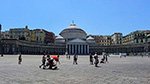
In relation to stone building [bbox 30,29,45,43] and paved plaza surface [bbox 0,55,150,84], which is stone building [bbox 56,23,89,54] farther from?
paved plaza surface [bbox 0,55,150,84]

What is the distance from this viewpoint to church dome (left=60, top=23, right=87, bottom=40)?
185m

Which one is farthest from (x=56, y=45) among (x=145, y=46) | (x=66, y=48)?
(x=145, y=46)

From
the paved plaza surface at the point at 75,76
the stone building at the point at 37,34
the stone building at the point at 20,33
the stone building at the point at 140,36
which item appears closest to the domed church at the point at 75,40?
the stone building at the point at 37,34

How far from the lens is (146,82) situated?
16.0 m

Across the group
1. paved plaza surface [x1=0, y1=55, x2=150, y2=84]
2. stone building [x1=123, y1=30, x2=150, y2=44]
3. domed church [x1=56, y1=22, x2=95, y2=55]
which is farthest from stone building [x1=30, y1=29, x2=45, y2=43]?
paved plaza surface [x1=0, y1=55, x2=150, y2=84]

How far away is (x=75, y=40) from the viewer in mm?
174875

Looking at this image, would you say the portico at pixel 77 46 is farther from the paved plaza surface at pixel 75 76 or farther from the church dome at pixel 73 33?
the paved plaza surface at pixel 75 76

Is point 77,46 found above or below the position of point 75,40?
below

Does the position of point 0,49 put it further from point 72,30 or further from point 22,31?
point 72,30

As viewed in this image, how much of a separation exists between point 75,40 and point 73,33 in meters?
12.0

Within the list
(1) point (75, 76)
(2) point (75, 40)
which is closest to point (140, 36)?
(2) point (75, 40)

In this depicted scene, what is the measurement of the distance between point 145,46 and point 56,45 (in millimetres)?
50426

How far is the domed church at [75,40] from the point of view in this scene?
570ft

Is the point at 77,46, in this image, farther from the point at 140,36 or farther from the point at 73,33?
the point at 140,36
